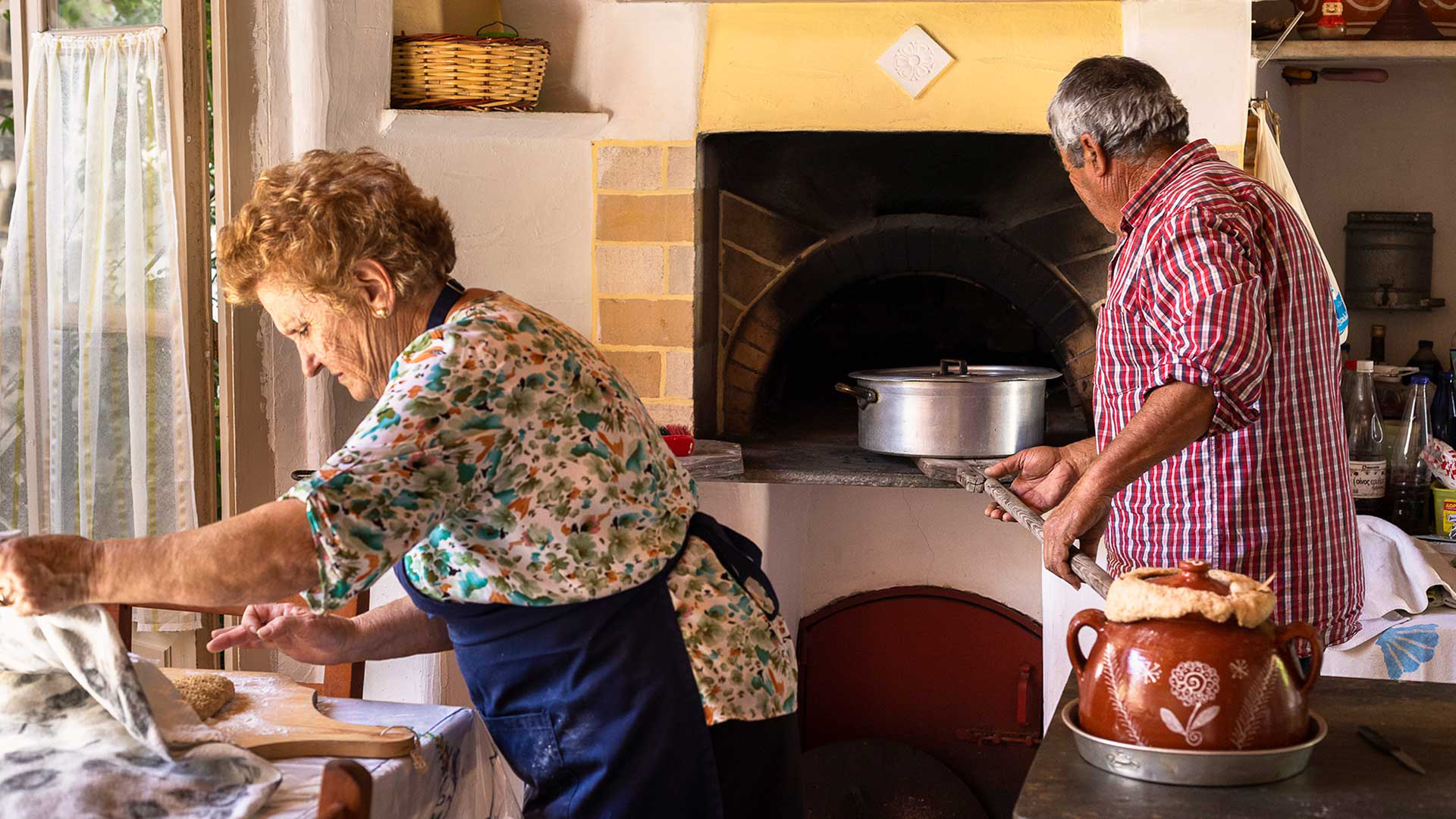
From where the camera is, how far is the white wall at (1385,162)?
3061mm

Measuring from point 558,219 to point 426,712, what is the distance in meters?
1.26

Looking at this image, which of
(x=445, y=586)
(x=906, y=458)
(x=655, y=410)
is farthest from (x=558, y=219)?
(x=445, y=586)

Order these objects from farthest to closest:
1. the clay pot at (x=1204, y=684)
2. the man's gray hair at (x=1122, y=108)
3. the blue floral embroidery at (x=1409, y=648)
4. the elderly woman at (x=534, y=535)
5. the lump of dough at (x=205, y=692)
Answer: the blue floral embroidery at (x=1409, y=648) < the man's gray hair at (x=1122, y=108) < the lump of dough at (x=205, y=692) < the elderly woman at (x=534, y=535) < the clay pot at (x=1204, y=684)

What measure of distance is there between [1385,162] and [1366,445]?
2.76ft

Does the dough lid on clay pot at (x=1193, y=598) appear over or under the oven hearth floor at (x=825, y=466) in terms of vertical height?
over

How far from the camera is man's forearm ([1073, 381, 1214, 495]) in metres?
1.52

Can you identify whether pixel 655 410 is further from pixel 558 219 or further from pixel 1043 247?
pixel 1043 247

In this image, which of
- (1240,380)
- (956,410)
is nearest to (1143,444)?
(1240,380)

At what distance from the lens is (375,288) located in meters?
1.38

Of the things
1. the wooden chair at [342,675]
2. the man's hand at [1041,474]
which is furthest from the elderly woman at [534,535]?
the man's hand at [1041,474]

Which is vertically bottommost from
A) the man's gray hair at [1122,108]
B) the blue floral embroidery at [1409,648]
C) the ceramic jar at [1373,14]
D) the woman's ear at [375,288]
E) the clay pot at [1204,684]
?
the blue floral embroidery at [1409,648]

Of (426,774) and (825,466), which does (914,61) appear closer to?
(825,466)

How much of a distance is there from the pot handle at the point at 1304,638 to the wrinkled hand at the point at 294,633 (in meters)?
1.00

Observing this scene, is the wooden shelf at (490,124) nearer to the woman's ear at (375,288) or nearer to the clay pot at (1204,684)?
the woman's ear at (375,288)
